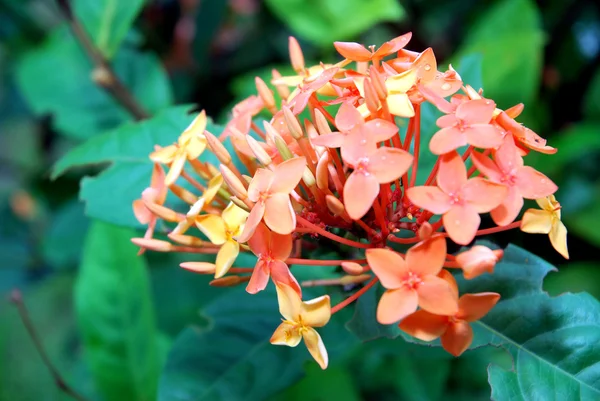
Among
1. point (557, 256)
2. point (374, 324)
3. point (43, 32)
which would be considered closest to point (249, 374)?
point (374, 324)

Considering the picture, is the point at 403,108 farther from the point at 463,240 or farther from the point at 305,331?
the point at 305,331

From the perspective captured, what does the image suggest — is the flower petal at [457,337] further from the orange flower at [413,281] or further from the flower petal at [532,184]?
the flower petal at [532,184]

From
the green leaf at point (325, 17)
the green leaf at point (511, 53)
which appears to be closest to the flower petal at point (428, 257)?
the green leaf at point (511, 53)

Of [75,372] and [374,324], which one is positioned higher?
[374,324]

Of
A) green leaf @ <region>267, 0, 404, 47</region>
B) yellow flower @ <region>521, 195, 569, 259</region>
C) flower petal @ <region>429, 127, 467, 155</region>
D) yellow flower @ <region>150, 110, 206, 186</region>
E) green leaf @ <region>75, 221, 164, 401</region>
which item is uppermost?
flower petal @ <region>429, 127, 467, 155</region>

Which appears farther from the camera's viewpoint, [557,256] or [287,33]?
[287,33]

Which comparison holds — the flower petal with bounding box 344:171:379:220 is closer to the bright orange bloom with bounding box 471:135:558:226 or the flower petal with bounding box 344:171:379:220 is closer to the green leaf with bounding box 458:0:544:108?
the bright orange bloom with bounding box 471:135:558:226

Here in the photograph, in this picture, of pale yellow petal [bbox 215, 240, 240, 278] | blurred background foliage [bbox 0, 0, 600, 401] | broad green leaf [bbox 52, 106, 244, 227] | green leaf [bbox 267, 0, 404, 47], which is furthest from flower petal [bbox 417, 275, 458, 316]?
green leaf [bbox 267, 0, 404, 47]
